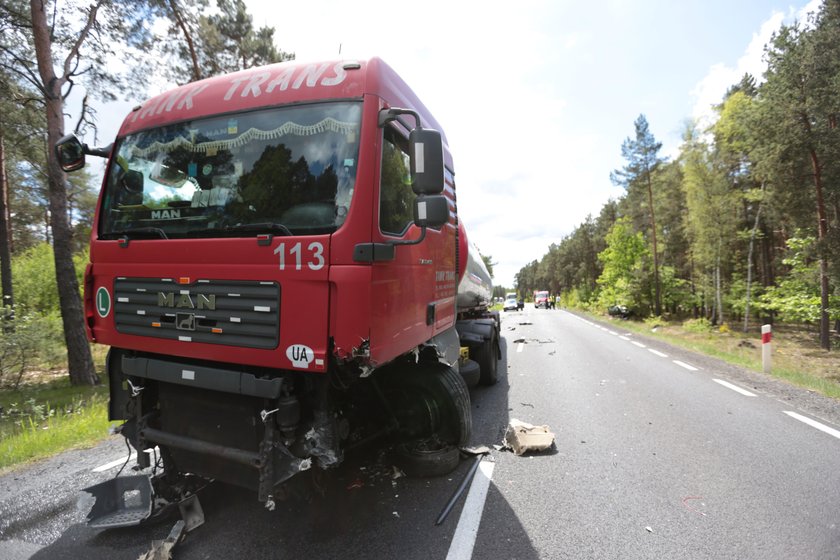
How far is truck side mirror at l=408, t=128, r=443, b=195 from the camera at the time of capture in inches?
99.6

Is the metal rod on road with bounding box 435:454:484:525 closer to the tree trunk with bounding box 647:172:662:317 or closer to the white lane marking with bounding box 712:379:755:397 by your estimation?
the white lane marking with bounding box 712:379:755:397

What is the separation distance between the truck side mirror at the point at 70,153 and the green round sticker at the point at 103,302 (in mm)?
1261

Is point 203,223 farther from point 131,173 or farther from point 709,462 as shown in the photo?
point 709,462

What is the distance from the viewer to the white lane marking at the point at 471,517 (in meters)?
2.64

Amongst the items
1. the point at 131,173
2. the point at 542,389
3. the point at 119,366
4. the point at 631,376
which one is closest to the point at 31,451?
the point at 119,366

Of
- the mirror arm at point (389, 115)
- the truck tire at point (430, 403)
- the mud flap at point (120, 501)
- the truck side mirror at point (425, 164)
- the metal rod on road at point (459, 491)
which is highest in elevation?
the mirror arm at point (389, 115)

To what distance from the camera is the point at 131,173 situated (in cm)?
309

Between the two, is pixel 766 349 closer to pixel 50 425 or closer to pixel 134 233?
pixel 134 233

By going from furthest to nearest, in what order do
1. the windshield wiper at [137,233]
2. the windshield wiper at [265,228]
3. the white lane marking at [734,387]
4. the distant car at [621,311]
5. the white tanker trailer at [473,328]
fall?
the distant car at [621,311] < the white lane marking at [734,387] < the white tanker trailer at [473,328] < the windshield wiper at [137,233] < the windshield wiper at [265,228]

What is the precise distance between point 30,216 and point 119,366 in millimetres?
25866

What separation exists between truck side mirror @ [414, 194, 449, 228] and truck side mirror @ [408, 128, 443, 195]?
5 centimetres

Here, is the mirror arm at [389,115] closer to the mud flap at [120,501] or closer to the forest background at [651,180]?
the mud flap at [120,501]

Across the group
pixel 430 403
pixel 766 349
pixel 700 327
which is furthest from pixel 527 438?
pixel 700 327

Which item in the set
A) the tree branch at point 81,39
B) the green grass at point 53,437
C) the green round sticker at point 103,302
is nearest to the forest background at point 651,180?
the tree branch at point 81,39
